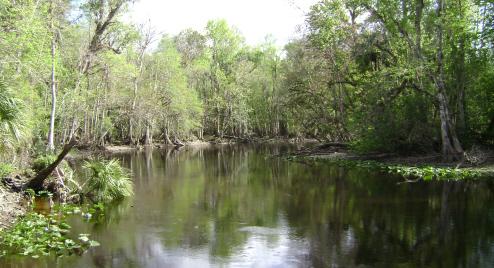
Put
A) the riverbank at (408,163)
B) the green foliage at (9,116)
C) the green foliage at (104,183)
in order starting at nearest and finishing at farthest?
the green foliage at (9,116)
the green foliage at (104,183)
the riverbank at (408,163)

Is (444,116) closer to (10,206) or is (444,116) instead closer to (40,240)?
(10,206)

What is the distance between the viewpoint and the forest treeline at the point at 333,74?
848 inches

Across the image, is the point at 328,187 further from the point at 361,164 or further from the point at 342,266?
the point at 342,266

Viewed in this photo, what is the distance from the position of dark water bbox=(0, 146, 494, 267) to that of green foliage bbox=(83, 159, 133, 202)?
32.8 inches

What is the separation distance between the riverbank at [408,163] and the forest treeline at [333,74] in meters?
1.09

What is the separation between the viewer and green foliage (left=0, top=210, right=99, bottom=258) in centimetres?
1171

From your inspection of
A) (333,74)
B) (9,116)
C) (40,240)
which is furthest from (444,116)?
(9,116)

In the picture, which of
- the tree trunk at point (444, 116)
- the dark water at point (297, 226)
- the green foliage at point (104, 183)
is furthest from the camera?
the tree trunk at point (444, 116)

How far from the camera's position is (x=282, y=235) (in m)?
13.8

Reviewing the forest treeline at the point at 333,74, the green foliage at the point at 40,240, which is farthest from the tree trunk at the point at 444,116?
the green foliage at the point at 40,240

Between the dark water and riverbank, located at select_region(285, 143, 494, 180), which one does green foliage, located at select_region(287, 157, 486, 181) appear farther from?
the dark water

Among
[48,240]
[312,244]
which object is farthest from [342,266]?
[48,240]

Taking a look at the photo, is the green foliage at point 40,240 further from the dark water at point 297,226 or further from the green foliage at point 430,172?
the green foliage at point 430,172

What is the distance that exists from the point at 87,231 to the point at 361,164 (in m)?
21.3
